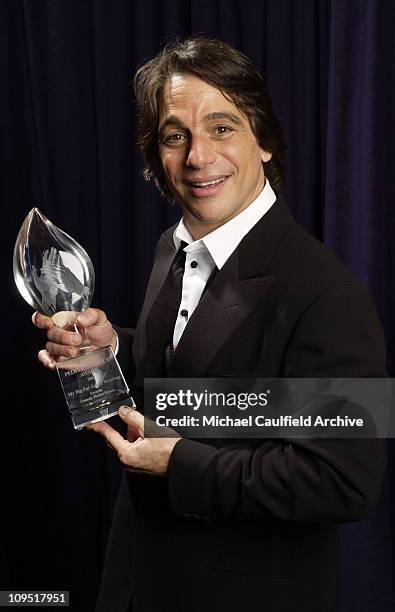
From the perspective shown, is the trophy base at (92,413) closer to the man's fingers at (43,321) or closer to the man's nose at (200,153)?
the man's fingers at (43,321)

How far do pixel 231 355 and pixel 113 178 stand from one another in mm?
1168

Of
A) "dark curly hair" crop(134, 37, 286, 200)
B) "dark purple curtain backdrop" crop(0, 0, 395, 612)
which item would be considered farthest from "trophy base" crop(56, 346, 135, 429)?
"dark purple curtain backdrop" crop(0, 0, 395, 612)

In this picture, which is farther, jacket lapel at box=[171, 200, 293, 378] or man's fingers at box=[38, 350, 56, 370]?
man's fingers at box=[38, 350, 56, 370]

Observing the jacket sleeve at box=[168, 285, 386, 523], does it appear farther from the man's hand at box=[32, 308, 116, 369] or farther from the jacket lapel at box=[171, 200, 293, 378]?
the man's hand at box=[32, 308, 116, 369]

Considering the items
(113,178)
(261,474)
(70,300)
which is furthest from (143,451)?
(113,178)

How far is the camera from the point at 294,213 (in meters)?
2.04

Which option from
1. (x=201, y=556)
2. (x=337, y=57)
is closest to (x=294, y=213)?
(x=337, y=57)

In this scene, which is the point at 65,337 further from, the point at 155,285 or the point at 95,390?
the point at 155,285

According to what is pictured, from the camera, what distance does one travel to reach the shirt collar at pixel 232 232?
1.26 m

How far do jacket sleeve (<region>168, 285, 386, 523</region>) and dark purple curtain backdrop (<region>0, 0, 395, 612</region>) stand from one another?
2.80 ft

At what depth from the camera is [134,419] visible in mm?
1182

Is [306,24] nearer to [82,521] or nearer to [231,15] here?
[231,15]

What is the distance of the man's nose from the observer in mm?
1258

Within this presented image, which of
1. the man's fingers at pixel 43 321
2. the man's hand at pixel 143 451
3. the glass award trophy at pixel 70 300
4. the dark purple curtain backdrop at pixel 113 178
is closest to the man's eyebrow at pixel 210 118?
the glass award trophy at pixel 70 300
